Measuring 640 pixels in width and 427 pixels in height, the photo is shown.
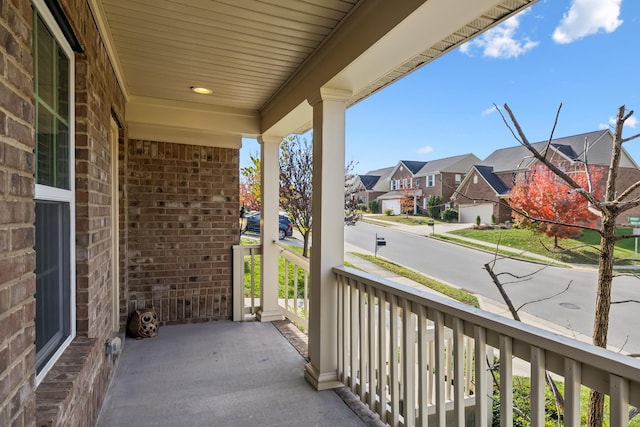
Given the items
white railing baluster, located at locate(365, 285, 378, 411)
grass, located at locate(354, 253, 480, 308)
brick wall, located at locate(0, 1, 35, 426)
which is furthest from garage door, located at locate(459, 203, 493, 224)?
brick wall, located at locate(0, 1, 35, 426)

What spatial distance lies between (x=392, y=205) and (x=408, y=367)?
121 centimetres

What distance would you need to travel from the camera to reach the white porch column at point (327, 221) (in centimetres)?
269

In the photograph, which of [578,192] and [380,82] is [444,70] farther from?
[578,192]

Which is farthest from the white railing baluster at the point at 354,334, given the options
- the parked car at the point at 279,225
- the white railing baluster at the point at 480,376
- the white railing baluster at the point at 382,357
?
the parked car at the point at 279,225

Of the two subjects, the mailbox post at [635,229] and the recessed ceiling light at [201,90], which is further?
the recessed ceiling light at [201,90]

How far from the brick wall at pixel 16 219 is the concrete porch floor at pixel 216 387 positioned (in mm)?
1400

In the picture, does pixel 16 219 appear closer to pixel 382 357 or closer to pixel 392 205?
pixel 382 357

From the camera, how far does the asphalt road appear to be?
Result: 6.57ft

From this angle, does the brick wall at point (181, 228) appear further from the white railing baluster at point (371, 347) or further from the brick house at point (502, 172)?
the brick house at point (502, 172)

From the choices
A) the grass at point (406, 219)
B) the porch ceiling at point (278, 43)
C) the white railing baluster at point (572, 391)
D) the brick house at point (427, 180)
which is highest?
the porch ceiling at point (278, 43)

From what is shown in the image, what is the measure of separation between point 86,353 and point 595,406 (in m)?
2.63

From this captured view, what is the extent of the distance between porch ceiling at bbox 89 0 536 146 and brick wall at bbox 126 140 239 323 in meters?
0.63

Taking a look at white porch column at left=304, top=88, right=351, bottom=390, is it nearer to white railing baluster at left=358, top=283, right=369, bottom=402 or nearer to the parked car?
white railing baluster at left=358, top=283, right=369, bottom=402

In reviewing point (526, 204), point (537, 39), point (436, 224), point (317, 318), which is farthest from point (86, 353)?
point (537, 39)
